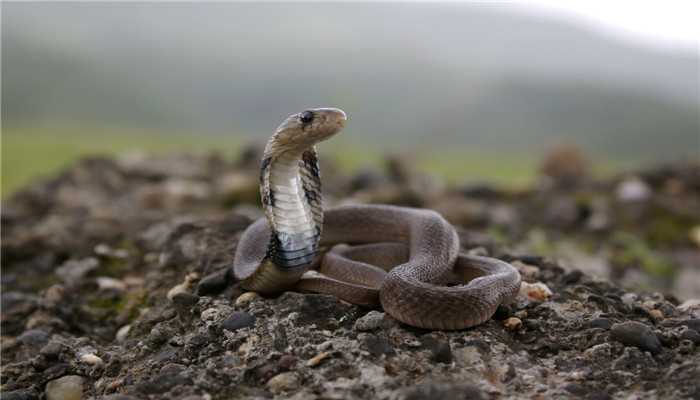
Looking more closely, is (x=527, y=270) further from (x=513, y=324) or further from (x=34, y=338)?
(x=34, y=338)

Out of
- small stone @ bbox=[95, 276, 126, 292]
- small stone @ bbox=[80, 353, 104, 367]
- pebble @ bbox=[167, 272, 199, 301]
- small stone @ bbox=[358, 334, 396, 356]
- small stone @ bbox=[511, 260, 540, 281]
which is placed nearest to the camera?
small stone @ bbox=[358, 334, 396, 356]

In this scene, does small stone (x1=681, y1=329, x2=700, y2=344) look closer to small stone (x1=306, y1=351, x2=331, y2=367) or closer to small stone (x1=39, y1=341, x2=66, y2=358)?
small stone (x1=306, y1=351, x2=331, y2=367)

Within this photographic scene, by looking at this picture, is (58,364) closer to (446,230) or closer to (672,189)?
(446,230)

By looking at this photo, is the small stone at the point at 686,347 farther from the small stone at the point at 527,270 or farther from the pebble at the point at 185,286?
the pebble at the point at 185,286

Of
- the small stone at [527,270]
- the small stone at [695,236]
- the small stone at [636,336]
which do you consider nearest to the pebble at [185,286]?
the small stone at [527,270]

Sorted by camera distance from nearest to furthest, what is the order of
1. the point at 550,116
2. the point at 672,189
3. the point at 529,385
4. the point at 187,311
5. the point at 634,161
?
the point at 529,385 → the point at 187,311 → the point at 672,189 → the point at 634,161 → the point at 550,116

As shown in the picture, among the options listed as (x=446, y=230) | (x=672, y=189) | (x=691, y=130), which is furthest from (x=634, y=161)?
(x=446, y=230)

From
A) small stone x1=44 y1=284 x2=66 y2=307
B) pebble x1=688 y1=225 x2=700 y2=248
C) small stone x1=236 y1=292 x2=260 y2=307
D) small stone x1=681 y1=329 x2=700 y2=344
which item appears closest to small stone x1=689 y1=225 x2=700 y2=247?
pebble x1=688 y1=225 x2=700 y2=248
